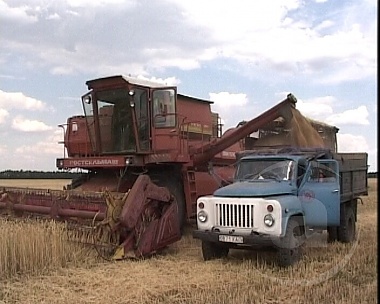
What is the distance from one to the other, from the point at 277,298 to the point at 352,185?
17.3 feet

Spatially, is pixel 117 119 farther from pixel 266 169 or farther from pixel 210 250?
pixel 210 250

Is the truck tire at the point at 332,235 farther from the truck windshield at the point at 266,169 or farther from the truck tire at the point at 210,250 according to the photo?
the truck tire at the point at 210,250

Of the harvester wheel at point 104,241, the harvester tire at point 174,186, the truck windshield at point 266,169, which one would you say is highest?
the truck windshield at point 266,169

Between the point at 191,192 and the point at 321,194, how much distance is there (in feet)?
10.3

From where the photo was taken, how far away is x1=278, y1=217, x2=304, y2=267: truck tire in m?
7.35

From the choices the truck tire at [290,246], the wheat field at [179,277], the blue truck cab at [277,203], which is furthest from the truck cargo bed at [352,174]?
the truck tire at [290,246]

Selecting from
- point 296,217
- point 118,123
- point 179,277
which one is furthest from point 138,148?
point 179,277

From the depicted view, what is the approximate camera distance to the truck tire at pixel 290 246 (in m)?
7.35

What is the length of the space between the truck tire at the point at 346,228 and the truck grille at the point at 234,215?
3160 millimetres

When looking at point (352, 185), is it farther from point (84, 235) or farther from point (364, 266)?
point (84, 235)

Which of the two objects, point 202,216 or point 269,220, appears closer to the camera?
point 269,220

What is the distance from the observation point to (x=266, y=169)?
8.59m

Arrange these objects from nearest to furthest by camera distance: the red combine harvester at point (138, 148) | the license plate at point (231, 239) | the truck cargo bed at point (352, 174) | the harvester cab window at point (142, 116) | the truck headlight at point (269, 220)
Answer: the truck headlight at point (269, 220) → the license plate at point (231, 239) → the truck cargo bed at point (352, 174) → the red combine harvester at point (138, 148) → the harvester cab window at point (142, 116)

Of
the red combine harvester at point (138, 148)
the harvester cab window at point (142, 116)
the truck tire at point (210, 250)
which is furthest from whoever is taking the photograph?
the harvester cab window at point (142, 116)
